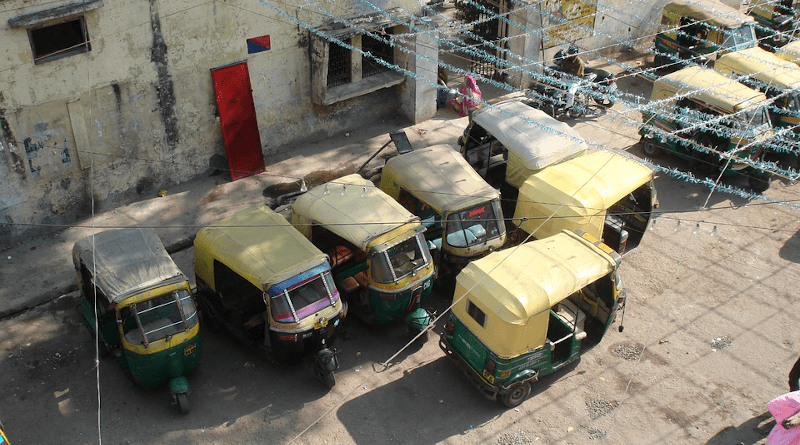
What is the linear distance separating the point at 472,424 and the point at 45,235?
7.40 meters

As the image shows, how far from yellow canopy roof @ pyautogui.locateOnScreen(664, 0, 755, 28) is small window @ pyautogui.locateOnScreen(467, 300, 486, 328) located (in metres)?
12.4

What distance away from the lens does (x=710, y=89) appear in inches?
533

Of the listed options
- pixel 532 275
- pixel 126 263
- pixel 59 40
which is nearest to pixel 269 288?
pixel 126 263

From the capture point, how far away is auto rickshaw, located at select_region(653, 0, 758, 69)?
17.4m

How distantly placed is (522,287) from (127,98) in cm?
701

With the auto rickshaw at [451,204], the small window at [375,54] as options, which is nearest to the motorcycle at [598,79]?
the small window at [375,54]

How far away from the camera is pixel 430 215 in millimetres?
10992

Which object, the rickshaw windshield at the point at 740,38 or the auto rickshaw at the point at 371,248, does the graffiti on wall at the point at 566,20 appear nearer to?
the rickshaw windshield at the point at 740,38

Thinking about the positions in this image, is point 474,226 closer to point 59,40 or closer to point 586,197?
point 586,197

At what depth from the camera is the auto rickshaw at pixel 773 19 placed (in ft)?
61.2

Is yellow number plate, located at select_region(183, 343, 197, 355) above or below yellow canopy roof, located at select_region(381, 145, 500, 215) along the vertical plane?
below

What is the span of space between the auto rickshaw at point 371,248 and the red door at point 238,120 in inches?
119

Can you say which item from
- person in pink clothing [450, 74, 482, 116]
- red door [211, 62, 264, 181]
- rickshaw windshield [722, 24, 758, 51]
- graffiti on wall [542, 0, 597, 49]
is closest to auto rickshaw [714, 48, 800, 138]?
rickshaw windshield [722, 24, 758, 51]

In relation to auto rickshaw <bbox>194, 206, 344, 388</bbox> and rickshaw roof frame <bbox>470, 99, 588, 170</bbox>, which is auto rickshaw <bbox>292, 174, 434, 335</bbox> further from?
rickshaw roof frame <bbox>470, 99, 588, 170</bbox>
